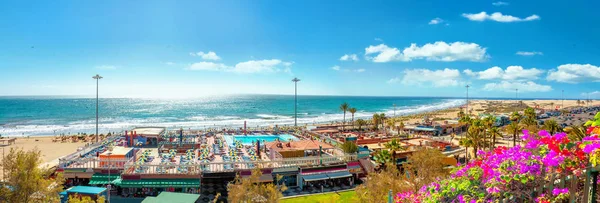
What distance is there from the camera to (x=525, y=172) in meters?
6.07

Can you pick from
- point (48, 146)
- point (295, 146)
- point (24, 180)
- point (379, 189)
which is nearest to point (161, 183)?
point (295, 146)

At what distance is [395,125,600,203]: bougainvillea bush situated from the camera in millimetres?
5797

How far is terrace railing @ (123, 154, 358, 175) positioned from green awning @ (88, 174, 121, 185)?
1.14 metres

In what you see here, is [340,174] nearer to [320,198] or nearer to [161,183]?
[320,198]

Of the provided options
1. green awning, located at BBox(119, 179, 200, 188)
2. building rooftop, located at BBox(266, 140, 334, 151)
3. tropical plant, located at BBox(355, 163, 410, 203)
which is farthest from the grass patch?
tropical plant, located at BBox(355, 163, 410, 203)

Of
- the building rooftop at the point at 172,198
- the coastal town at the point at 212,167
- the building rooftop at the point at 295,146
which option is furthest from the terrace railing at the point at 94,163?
the building rooftop at the point at 295,146

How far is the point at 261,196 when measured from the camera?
15.6 meters

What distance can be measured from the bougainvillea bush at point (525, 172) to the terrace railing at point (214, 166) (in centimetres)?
2070

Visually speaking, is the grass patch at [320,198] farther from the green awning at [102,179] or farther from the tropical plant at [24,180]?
the tropical plant at [24,180]

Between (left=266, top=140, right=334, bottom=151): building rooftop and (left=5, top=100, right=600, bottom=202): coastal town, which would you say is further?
(left=266, top=140, right=334, bottom=151): building rooftop

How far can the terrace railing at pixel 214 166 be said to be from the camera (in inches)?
1029

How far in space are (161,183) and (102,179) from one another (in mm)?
4918

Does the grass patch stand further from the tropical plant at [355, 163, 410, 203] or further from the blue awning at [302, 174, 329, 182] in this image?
the tropical plant at [355, 163, 410, 203]

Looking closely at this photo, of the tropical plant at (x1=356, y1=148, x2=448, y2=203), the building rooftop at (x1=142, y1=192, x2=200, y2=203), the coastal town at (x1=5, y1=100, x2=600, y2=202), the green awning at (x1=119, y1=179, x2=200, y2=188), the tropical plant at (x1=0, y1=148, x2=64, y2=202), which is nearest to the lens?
the tropical plant at (x1=0, y1=148, x2=64, y2=202)
